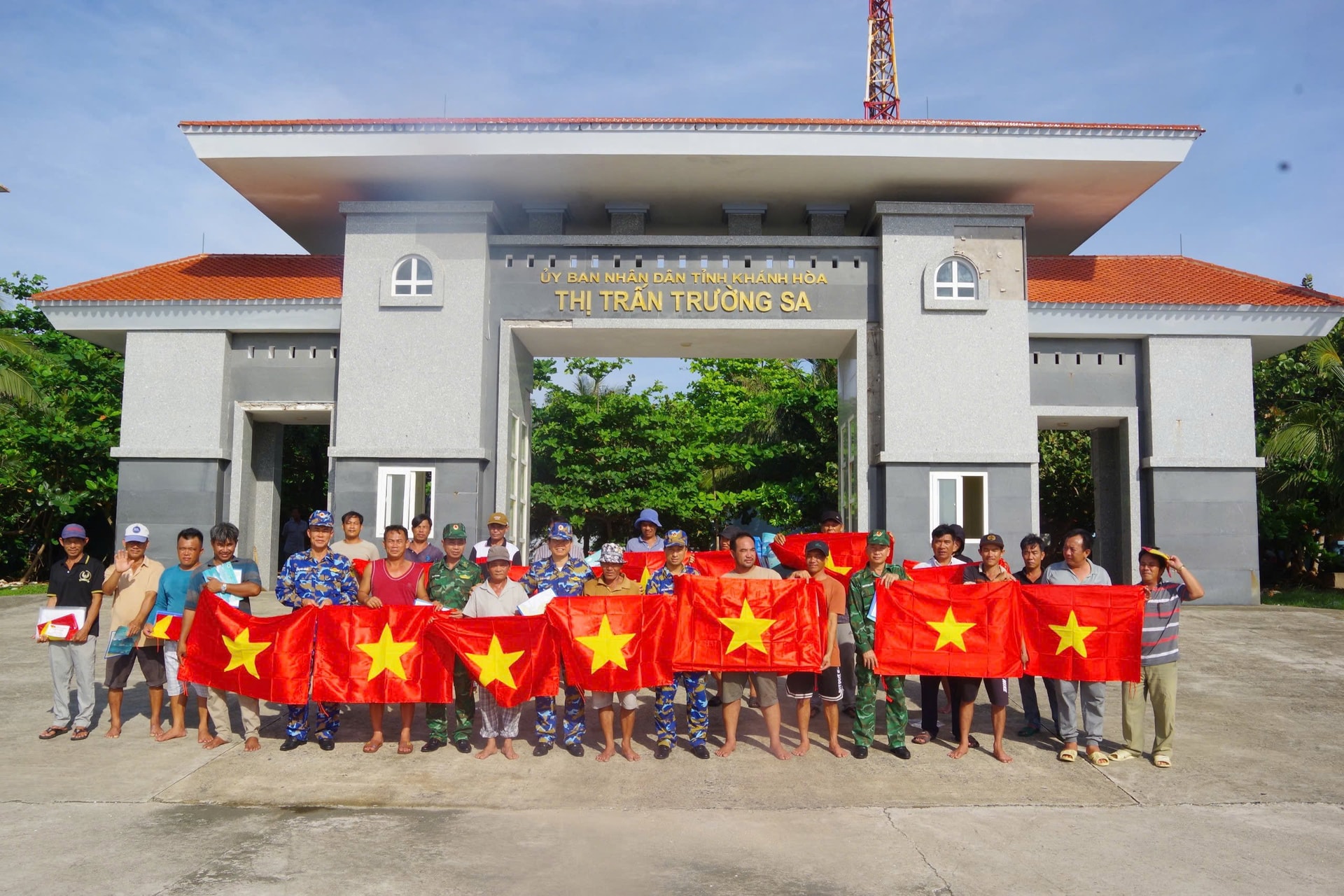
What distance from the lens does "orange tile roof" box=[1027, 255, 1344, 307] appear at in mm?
16234

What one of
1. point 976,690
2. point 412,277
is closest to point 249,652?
point 976,690

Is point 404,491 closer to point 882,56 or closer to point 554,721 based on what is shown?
point 554,721

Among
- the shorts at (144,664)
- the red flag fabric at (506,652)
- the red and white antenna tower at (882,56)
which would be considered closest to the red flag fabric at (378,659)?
the red flag fabric at (506,652)

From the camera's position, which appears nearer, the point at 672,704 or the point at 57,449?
the point at 672,704

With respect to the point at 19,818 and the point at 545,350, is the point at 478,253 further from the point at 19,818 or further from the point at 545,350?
the point at 19,818

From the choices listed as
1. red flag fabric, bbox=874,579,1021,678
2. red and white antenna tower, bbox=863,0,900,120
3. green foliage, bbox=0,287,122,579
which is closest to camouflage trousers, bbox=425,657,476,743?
red flag fabric, bbox=874,579,1021,678

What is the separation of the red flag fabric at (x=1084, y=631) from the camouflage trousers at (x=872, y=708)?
1.03 meters

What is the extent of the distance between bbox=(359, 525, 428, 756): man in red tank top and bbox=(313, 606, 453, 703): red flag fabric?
0.21 metres

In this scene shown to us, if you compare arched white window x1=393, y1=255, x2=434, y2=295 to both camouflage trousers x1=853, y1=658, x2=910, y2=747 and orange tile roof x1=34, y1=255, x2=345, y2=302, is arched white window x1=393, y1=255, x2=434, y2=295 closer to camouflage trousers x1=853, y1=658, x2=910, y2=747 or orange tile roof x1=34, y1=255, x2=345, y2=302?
orange tile roof x1=34, y1=255, x2=345, y2=302

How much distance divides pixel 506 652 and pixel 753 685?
1.94 m

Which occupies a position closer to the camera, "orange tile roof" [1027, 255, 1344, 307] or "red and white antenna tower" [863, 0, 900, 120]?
"orange tile roof" [1027, 255, 1344, 307]

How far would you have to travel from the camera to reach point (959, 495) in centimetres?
1523

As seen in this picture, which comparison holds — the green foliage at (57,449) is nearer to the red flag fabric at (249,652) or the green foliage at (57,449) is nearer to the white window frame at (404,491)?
the white window frame at (404,491)

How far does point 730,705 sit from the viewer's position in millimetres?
7535
